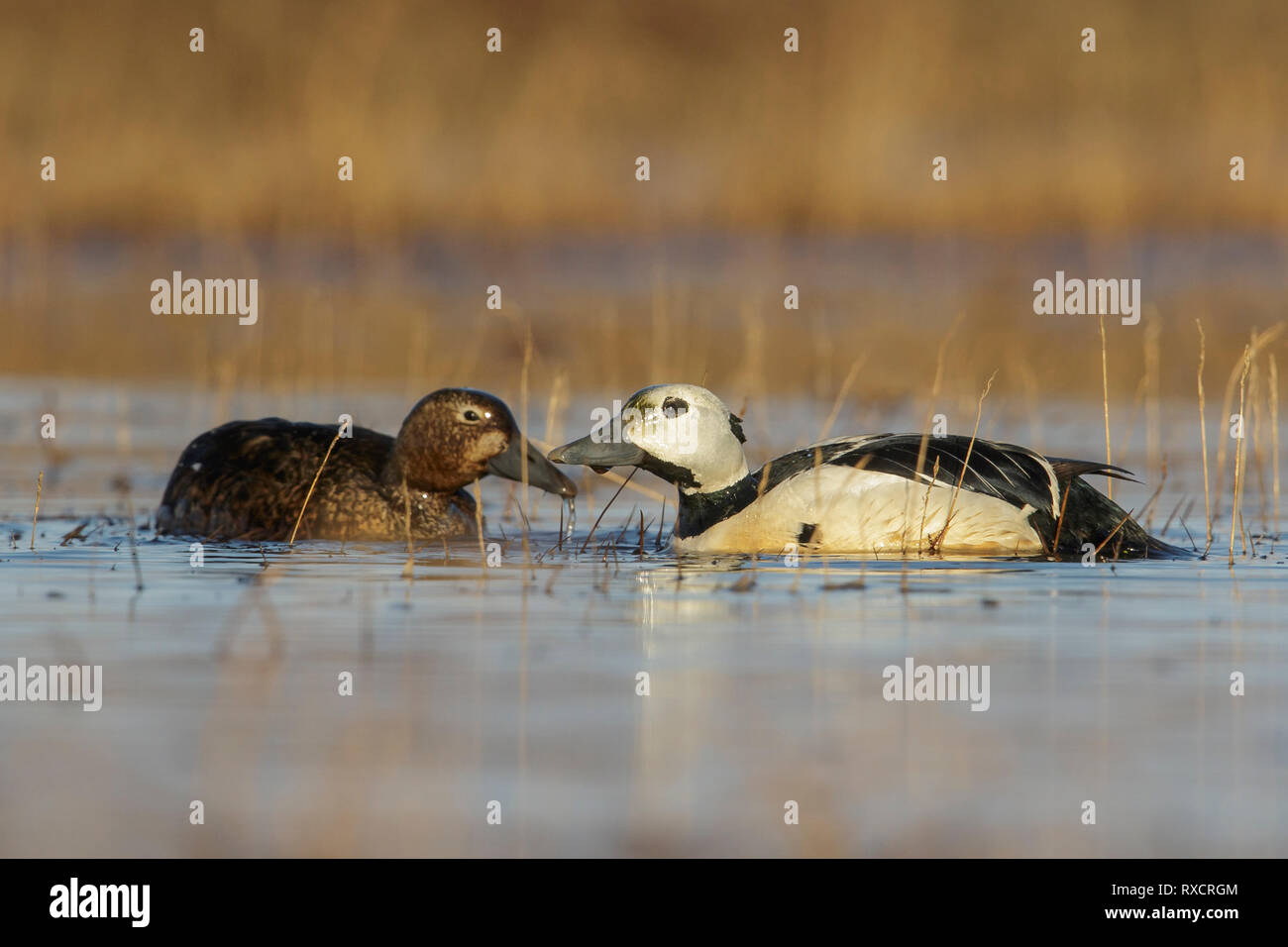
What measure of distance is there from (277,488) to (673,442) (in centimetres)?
202

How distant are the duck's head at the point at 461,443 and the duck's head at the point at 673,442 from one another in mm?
675

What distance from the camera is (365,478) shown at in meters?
9.70

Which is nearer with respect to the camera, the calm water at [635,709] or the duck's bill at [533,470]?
the calm water at [635,709]

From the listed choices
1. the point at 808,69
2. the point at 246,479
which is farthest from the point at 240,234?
the point at 246,479

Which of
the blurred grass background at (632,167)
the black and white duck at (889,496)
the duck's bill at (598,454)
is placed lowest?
the black and white duck at (889,496)

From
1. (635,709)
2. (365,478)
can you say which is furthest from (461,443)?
(635,709)

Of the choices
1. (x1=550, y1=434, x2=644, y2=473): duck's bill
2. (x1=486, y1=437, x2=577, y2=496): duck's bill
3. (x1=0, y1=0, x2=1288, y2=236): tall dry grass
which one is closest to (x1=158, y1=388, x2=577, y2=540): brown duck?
(x1=486, y1=437, x2=577, y2=496): duck's bill

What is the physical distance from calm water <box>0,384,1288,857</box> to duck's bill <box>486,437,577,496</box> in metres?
0.74

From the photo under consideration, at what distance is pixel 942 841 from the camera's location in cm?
410

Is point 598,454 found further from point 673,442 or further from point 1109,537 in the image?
point 1109,537

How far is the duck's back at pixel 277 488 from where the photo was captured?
374 inches

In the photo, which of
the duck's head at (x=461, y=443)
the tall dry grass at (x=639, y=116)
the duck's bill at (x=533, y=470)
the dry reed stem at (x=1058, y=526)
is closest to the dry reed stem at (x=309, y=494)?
the duck's head at (x=461, y=443)

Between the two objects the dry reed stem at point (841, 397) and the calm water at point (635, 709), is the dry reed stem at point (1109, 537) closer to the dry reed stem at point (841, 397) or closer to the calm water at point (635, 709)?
the calm water at point (635, 709)
